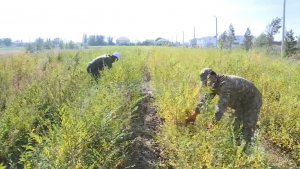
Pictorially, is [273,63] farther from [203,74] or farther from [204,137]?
[204,137]

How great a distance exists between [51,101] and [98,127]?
235 centimetres

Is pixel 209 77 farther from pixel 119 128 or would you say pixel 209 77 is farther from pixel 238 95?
pixel 119 128

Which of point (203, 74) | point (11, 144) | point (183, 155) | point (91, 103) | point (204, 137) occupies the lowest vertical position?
point (11, 144)

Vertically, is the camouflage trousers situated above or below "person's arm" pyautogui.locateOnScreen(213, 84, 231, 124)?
below

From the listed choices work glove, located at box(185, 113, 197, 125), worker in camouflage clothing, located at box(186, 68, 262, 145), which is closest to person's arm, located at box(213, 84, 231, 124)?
worker in camouflage clothing, located at box(186, 68, 262, 145)

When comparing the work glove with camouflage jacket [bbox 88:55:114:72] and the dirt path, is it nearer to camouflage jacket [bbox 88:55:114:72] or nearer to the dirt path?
the dirt path

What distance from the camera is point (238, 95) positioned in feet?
11.8

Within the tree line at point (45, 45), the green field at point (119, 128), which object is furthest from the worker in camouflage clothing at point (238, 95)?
the tree line at point (45, 45)

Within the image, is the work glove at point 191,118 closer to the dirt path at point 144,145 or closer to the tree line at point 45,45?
the dirt path at point 144,145

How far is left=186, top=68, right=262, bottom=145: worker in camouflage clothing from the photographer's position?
331 centimetres

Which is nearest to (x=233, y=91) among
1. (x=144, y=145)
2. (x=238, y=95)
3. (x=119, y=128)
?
(x=238, y=95)

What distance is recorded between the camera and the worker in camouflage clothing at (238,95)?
10.9 feet

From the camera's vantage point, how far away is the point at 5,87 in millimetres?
5031

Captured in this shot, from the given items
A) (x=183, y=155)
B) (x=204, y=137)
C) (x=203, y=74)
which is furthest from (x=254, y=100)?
(x=183, y=155)
